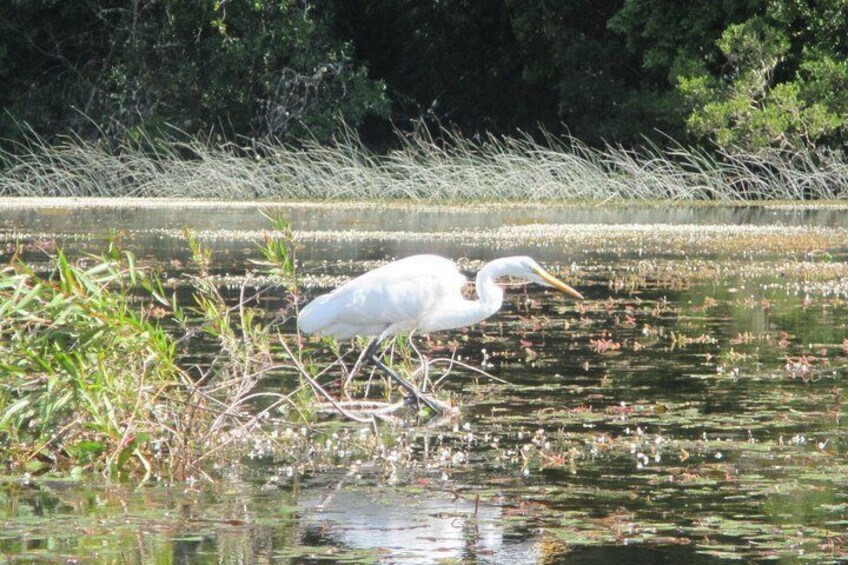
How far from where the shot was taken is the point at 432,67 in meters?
43.7

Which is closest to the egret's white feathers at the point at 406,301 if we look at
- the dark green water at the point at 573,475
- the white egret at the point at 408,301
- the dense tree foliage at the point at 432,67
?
the white egret at the point at 408,301

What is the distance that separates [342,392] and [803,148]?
84.5 feet

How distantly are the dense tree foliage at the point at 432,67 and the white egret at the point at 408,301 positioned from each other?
80.8 ft

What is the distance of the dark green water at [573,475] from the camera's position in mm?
5648

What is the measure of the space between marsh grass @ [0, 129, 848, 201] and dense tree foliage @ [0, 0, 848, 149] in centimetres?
78

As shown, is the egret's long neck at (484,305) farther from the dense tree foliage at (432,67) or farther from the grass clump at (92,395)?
the dense tree foliage at (432,67)

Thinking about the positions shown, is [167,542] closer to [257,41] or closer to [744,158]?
[744,158]

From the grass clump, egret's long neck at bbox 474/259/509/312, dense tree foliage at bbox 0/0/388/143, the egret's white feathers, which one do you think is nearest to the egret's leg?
the egret's white feathers

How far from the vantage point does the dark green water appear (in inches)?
222

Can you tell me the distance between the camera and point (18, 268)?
7.71 m

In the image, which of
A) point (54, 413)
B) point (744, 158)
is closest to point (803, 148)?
point (744, 158)

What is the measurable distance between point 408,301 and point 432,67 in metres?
35.2

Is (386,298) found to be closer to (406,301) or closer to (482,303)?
(406,301)

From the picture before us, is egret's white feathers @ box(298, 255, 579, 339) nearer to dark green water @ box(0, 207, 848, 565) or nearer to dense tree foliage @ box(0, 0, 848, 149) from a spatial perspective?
dark green water @ box(0, 207, 848, 565)
